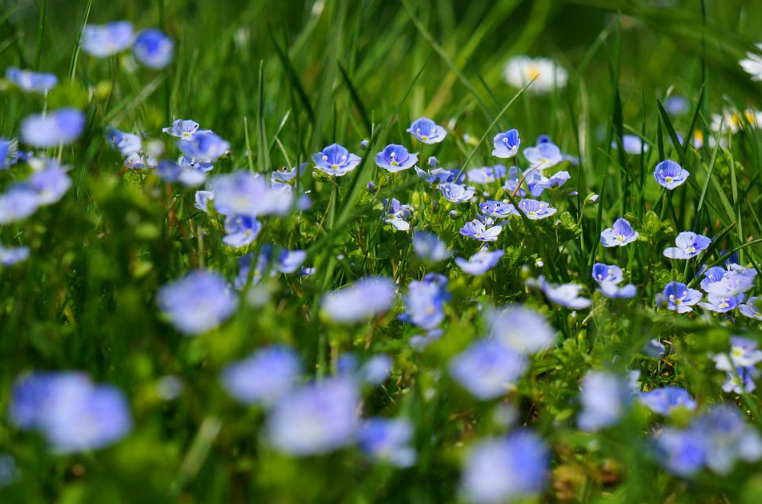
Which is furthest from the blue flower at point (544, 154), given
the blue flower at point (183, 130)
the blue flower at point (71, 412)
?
the blue flower at point (71, 412)

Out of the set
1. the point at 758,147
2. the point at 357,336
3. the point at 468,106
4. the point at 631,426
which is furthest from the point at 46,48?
the point at 631,426

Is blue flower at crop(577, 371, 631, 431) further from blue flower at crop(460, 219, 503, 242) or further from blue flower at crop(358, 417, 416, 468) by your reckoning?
blue flower at crop(460, 219, 503, 242)

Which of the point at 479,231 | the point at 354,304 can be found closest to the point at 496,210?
the point at 479,231

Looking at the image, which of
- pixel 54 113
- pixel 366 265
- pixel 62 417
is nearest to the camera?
pixel 62 417

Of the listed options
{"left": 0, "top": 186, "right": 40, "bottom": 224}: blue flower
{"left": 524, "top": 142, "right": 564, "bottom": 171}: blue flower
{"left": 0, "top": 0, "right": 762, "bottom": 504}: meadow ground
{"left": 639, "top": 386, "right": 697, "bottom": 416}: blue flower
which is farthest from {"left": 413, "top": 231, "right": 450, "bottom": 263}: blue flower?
{"left": 0, "top": 186, "right": 40, "bottom": 224}: blue flower

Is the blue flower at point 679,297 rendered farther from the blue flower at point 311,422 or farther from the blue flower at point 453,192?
the blue flower at point 311,422

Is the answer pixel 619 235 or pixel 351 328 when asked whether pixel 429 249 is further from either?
pixel 619 235

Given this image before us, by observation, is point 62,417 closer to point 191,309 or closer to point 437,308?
point 191,309
